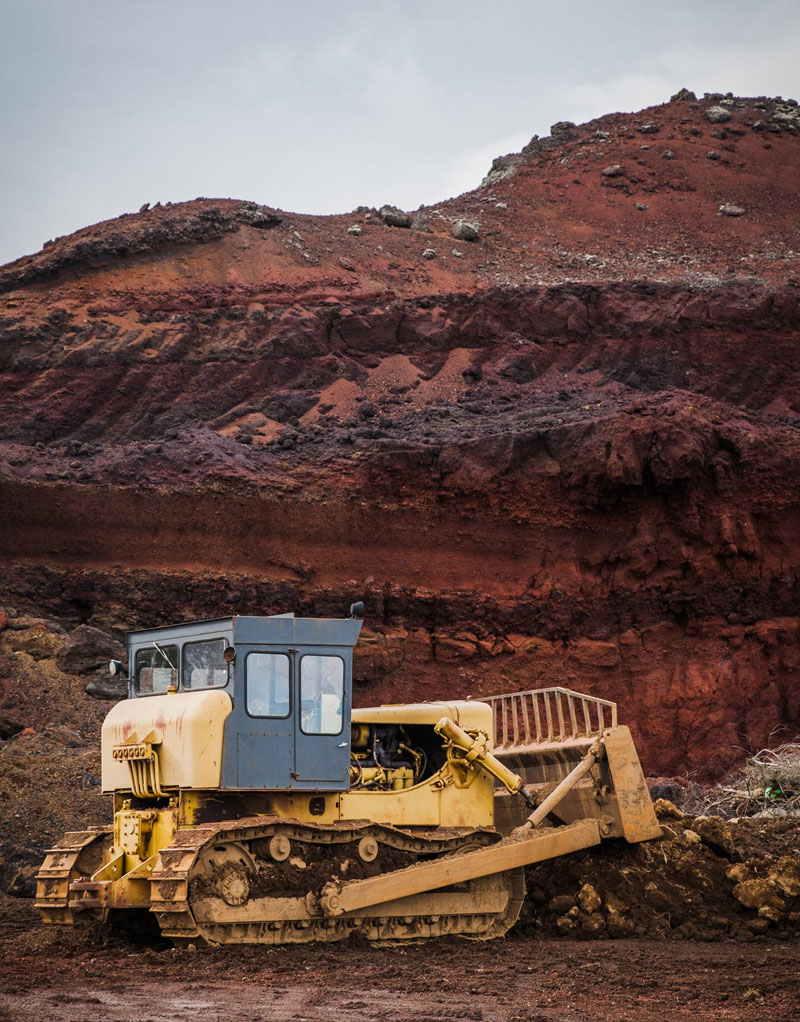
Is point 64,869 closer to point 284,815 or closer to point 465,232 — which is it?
point 284,815

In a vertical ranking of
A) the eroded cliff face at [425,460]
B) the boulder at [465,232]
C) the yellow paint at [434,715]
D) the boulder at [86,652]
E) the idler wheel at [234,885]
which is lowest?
the idler wheel at [234,885]

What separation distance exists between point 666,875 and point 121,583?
41.9 ft

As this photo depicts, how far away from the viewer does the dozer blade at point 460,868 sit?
31.1 ft

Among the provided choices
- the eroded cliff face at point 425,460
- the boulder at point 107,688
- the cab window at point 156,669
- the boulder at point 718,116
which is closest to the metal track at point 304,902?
the cab window at point 156,669

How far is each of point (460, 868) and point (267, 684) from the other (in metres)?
2.28

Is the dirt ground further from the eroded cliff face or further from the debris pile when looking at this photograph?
the eroded cliff face

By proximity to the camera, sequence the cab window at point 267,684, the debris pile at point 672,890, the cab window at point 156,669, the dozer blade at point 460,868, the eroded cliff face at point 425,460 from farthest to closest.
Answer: the eroded cliff face at point 425,460
the debris pile at point 672,890
the cab window at point 156,669
the cab window at point 267,684
the dozer blade at point 460,868

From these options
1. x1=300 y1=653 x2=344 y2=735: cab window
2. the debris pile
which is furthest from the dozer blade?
x1=300 y1=653 x2=344 y2=735: cab window

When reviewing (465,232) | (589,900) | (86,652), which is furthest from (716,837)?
(465,232)

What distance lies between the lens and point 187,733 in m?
9.54

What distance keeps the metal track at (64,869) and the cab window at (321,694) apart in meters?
2.18

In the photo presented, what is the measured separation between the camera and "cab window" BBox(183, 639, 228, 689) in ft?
32.7

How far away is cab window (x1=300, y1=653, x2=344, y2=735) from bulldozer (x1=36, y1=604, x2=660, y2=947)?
0.04ft

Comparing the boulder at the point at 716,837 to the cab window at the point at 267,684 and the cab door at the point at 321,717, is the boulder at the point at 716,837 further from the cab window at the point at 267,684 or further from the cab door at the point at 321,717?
the cab window at the point at 267,684
